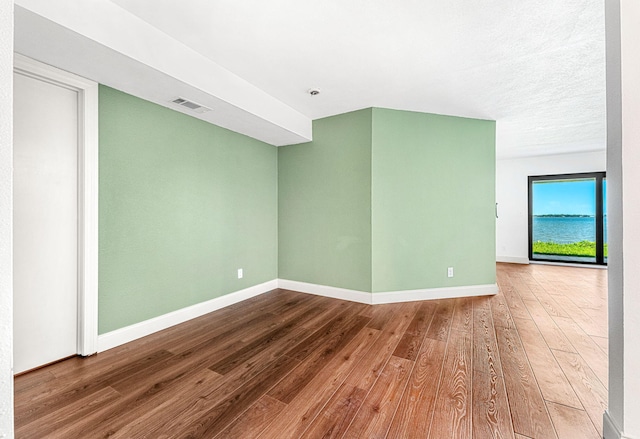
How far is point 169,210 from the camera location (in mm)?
2738

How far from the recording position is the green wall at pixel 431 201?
11.4ft

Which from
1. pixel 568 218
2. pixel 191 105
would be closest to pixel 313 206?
pixel 191 105

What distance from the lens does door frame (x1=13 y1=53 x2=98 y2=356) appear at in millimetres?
2135

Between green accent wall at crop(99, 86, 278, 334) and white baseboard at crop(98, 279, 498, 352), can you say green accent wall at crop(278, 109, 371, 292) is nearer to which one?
white baseboard at crop(98, 279, 498, 352)

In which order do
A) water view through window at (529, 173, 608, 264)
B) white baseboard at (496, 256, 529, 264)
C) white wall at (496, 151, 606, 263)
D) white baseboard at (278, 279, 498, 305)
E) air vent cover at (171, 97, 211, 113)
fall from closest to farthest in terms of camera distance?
air vent cover at (171, 97, 211, 113) → white baseboard at (278, 279, 498, 305) → water view through window at (529, 173, 608, 264) → white wall at (496, 151, 606, 263) → white baseboard at (496, 256, 529, 264)

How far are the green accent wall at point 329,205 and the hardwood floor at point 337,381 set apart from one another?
0.84m

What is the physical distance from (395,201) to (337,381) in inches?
91.7

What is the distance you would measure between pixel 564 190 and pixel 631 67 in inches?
254

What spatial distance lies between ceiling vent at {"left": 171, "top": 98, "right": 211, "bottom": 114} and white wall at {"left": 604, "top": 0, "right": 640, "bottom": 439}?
2.93 meters

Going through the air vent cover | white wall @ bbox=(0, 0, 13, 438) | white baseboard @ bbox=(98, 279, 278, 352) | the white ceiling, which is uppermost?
the white ceiling

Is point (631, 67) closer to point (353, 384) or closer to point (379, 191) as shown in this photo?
point (353, 384)

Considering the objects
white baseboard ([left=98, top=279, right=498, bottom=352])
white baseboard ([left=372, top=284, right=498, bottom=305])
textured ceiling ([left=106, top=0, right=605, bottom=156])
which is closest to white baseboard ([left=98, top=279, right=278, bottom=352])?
white baseboard ([left=98, top=279, right=498, bottom=352])

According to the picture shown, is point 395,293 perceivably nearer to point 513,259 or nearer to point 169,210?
point 169,210

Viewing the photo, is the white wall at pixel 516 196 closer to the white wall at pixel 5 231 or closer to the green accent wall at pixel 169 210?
the green accent wall at pixel 169 210
